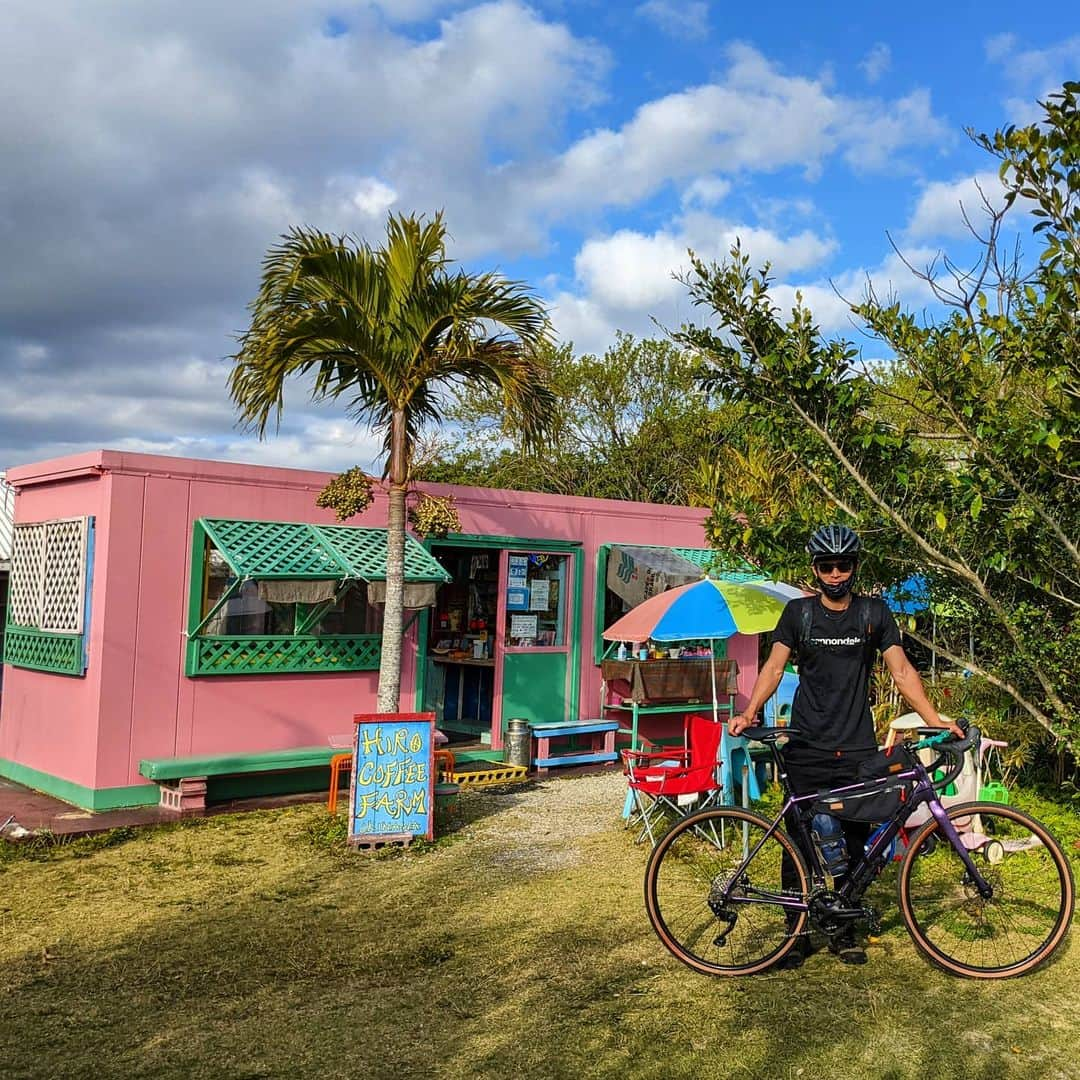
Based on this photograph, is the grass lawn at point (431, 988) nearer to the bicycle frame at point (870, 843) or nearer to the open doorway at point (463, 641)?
the bicycle frame at point (870, 843)

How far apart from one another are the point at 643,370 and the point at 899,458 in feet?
64.9

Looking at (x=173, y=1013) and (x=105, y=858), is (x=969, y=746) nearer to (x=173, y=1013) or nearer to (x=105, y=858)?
(x=173, y=1013)

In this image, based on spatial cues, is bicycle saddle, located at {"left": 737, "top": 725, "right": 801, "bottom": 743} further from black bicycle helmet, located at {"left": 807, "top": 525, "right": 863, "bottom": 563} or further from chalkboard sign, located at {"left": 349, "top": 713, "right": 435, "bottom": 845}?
chalkboard sign, located at {"left": 349, "top": 713, "right": 435, "bottom": 845}

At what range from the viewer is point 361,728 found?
22.0 feet

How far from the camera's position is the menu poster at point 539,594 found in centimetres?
1049

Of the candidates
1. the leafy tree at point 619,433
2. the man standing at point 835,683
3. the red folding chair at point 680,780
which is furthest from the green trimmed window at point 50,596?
the leafy tree at point 619,433

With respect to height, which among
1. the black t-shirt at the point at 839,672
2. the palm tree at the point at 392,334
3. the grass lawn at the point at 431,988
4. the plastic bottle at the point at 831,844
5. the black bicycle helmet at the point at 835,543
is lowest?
the grass lawn at the point at 431,988

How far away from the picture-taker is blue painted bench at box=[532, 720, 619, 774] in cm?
991

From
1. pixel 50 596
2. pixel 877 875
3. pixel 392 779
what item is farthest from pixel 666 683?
pixel 877 875

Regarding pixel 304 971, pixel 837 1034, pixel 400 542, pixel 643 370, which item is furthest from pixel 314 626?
pixel 643 370

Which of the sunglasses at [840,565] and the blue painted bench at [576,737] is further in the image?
the blue painted bench at [576,737]

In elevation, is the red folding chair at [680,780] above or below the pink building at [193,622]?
below

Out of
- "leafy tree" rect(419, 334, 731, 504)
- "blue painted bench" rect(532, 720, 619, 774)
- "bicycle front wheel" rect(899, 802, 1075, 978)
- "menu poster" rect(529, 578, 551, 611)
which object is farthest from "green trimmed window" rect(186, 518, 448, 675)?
"leafy tree" rect(419, 334, 731, 504)

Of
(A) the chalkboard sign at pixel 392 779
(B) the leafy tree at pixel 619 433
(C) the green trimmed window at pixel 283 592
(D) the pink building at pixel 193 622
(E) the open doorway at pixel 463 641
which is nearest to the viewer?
(A) the chalkboard sign at pixel 392 779
